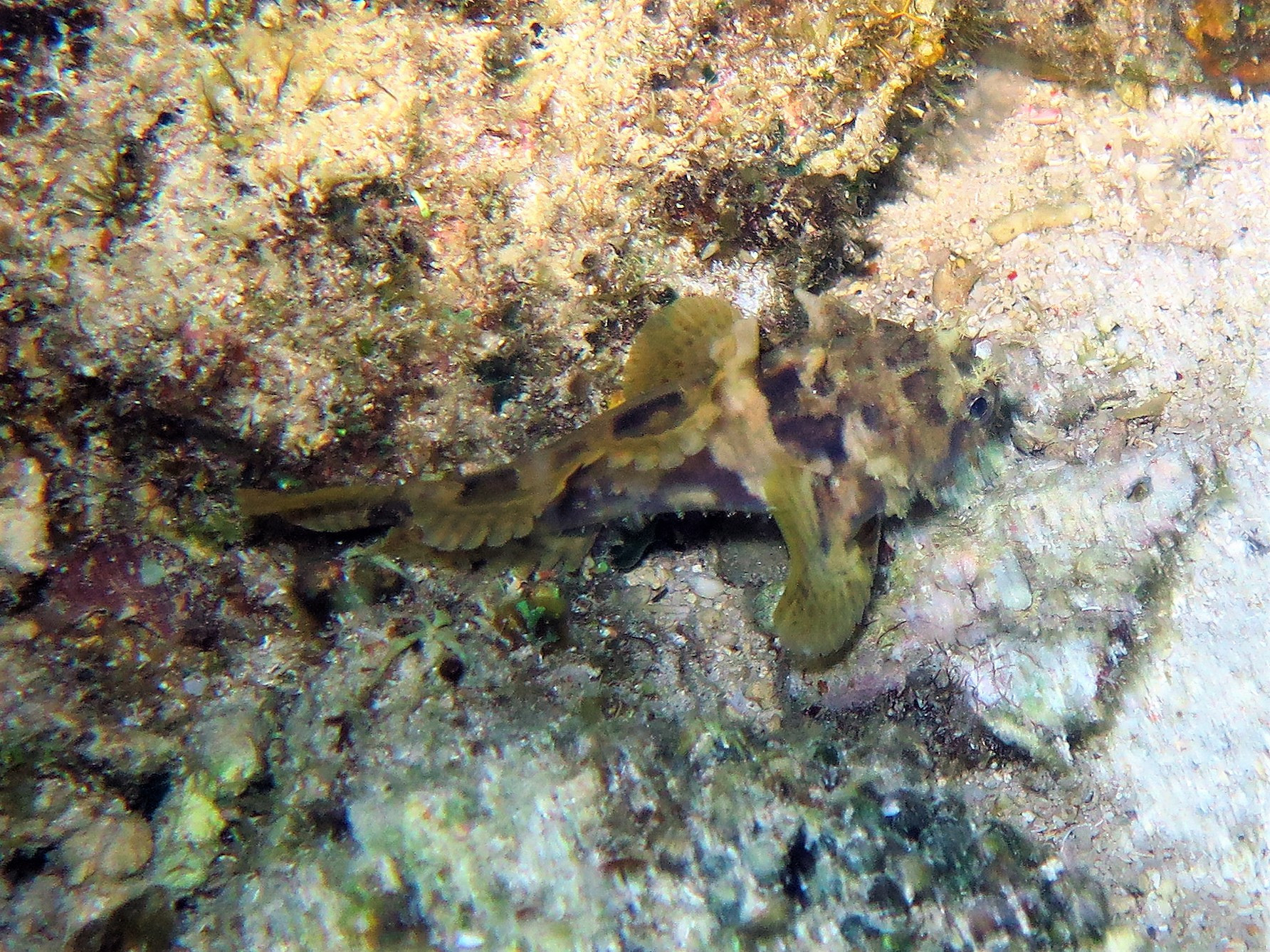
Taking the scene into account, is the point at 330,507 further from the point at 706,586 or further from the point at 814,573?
the point at 814,573

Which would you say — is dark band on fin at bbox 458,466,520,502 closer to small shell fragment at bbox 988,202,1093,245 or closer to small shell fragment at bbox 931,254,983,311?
small shell fragment at bbox 931,254,983,311

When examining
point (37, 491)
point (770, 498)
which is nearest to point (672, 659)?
point (770, 498)

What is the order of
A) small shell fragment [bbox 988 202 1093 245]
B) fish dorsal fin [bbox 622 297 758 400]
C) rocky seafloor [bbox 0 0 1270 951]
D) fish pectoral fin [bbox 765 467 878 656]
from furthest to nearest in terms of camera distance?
small shell fragment [bbox 988 202 1093 245] < fish dorsal fin [bbox 622 297 758 400] < fish pectoral fin [bbox 765 467 878 656] < rocky seafloor [bbox 0 0 1270 951]

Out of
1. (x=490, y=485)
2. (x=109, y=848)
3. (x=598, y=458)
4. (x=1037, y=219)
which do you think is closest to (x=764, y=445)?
(x=598, y=458)

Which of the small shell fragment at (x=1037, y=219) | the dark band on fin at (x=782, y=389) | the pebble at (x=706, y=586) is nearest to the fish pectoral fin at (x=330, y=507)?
the pebble at (x=706, y=586)

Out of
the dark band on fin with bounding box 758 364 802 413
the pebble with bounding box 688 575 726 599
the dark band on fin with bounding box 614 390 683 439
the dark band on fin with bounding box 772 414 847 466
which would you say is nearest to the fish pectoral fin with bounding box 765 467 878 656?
the dark band on fin with bounding box 772 414 847 466

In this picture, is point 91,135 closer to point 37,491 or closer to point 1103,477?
point 37,491
